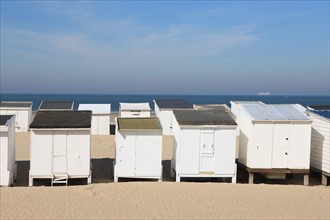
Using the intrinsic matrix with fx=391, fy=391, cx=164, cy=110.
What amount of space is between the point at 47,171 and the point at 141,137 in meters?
3.54

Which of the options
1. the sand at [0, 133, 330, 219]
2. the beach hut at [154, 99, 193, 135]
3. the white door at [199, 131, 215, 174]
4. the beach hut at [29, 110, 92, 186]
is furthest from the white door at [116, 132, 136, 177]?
the beach hut at [154, 99, 193, 135]

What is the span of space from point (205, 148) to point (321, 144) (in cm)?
481

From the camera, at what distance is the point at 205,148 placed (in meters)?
14.5

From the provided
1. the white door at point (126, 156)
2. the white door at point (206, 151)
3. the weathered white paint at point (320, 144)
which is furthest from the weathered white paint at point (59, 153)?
the weathered white paint at point (320, 144)

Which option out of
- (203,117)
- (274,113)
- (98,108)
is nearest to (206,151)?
(203,117)

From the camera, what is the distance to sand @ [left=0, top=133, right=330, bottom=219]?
11.0m

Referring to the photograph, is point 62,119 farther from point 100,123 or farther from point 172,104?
point 172,104

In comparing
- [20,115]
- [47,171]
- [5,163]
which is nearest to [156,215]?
[47,171]

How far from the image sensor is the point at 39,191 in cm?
1291

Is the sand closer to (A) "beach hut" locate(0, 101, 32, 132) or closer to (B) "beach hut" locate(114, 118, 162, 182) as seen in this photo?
(B) "beach hut" locate(114, 118, 162, 182)

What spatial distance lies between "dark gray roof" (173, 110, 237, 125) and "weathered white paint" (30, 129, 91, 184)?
142 inches

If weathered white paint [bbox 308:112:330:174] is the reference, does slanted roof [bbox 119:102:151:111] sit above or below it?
above

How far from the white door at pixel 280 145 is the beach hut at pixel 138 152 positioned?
4.40 metres

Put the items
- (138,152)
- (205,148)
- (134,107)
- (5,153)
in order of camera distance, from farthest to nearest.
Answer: (134,107) < (205,148) < (138,152) < (5,153)
